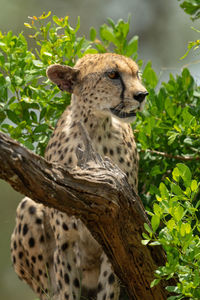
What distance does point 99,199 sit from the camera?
3.27 m

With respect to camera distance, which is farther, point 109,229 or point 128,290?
point 128,290

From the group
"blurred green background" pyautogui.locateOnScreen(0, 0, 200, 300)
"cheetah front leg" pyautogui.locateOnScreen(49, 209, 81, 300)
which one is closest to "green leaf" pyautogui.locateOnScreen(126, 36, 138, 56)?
"cheetah front leg" pyautogui.locateOnScreen(49, 209, 81, 300)

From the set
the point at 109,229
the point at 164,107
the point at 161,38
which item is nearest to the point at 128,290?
the point at 109,229

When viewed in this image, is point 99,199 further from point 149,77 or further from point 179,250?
point 149,77

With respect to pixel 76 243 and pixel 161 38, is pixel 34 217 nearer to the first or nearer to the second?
pixel 76 243

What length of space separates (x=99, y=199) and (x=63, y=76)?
1404 mm

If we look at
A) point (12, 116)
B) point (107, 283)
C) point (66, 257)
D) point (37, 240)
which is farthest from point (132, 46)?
point (107, 283)

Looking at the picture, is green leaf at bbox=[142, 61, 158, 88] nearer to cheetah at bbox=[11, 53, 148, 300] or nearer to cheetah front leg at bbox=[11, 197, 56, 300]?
cheetah at bbox=[11, 53, 148, 300]

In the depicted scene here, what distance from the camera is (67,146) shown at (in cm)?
436

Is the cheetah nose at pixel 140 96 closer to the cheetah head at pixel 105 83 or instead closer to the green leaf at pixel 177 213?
the cheetah head at pixel 105 83

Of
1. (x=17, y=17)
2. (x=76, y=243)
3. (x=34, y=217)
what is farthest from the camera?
(x=17, y=17)

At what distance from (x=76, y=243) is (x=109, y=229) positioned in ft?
3.05

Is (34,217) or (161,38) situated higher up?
(161,38)

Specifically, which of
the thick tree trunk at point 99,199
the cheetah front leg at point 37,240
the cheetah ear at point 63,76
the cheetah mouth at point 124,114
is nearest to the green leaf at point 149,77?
the cheetah ear at point 63,76
